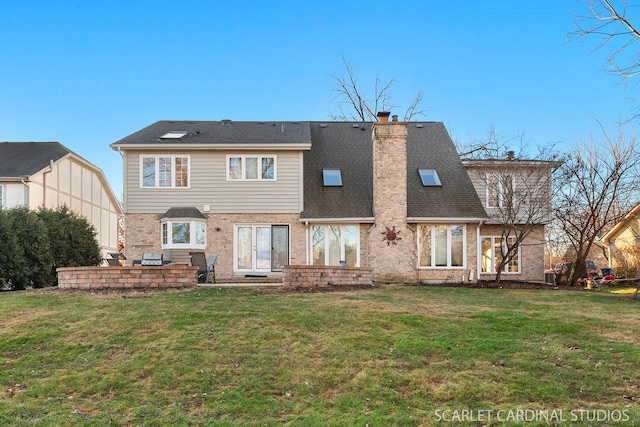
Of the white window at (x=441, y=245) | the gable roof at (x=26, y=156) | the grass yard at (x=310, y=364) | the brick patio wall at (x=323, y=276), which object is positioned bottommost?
the grass yard at (x=310, y=364)

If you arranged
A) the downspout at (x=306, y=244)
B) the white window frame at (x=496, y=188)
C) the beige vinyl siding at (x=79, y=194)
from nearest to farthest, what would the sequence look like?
1. the downspout at (x=306, y=244)
2. the white window frame at (x=496, y=188)
3. the beige vinyl siding at (x=79, y=194)

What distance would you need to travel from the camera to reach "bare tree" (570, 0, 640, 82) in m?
11.6

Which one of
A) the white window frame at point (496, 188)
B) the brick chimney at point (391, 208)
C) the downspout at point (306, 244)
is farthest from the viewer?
the white window frame at point (496, 188)

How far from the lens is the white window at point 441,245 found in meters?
16.9

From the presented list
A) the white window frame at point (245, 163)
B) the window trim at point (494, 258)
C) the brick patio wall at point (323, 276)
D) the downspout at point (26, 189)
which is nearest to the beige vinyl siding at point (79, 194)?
the downspout at point (26, 189)

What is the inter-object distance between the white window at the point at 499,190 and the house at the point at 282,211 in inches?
39.3

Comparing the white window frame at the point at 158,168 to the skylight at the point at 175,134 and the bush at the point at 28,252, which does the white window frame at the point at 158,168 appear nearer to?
the skylight at the point at 175,134

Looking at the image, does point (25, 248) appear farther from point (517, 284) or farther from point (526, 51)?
point (526, 51)

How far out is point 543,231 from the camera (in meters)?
18.8

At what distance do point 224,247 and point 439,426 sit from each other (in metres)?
13.0

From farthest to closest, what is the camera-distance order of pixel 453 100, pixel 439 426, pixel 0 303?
pixel 453 100 → pixel 0 303 → pixel 439 426

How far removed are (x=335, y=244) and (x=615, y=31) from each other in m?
9.93

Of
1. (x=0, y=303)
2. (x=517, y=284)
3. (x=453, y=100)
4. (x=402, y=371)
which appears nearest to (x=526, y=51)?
(x=453, y=100)

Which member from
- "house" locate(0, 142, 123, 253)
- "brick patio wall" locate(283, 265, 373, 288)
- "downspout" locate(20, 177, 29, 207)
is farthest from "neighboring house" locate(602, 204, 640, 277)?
"downspout" locate(20, 177, 29, 207)
